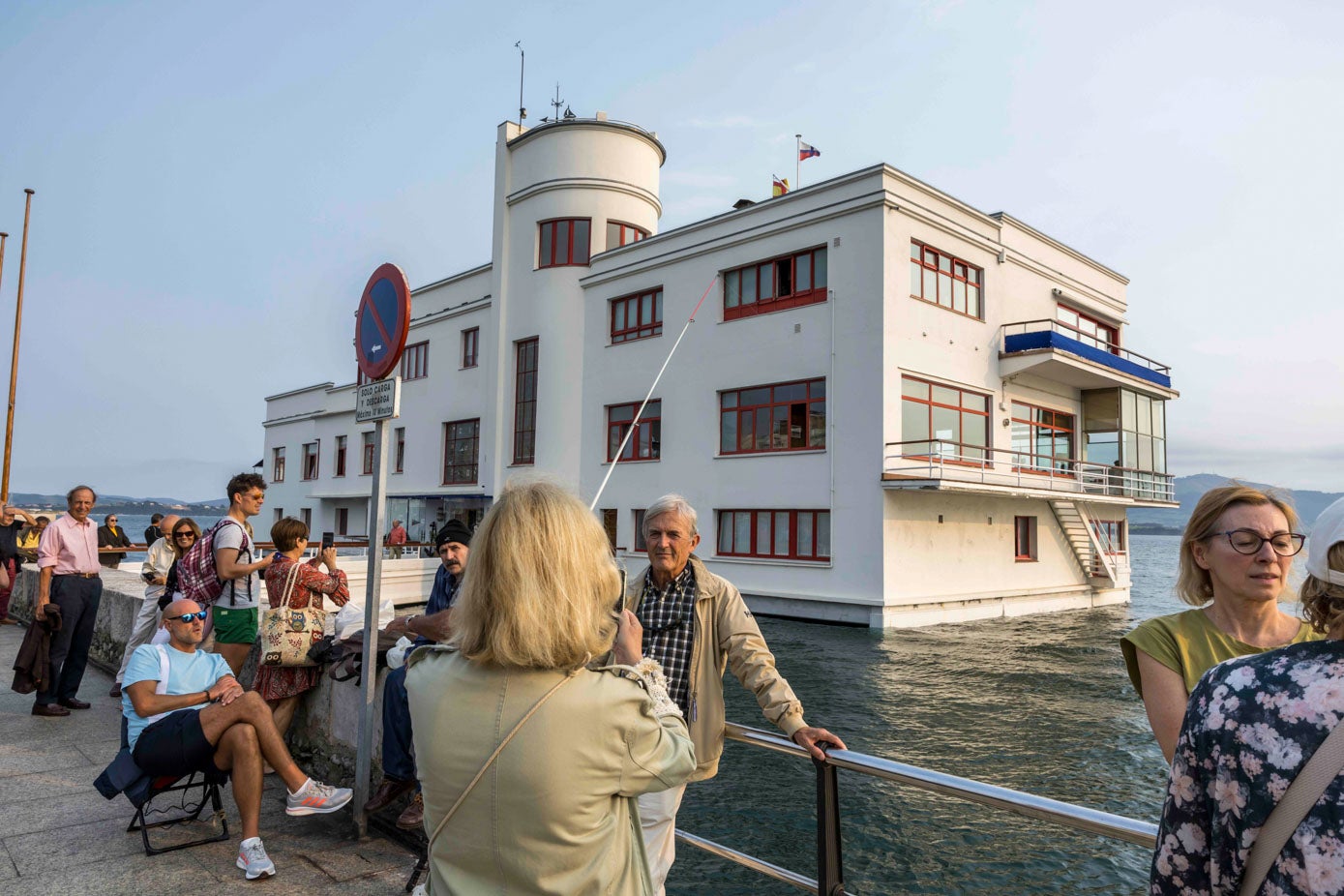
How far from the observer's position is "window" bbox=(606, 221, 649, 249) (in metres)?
27.5

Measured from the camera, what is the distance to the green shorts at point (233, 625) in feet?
17.6

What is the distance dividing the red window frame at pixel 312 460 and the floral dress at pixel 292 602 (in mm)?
38745

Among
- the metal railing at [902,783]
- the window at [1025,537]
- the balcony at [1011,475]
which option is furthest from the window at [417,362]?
the metal railing at [902,783]

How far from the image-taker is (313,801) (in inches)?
164

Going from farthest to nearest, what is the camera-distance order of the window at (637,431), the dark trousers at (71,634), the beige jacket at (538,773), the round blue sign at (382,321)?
the window at (637,431) < the dark trousers at (71,634) < the round blue sign at (382,321) < the beige jacket at (538,773)

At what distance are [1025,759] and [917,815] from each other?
2593 millimetres

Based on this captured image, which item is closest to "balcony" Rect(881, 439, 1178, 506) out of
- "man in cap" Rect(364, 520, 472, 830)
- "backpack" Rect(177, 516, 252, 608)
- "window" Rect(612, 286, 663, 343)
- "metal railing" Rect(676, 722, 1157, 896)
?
"window" Rect(612, 286, 663, 343)

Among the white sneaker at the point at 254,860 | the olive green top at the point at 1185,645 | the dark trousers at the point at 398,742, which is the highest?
the olive green top at the point at 1185,645

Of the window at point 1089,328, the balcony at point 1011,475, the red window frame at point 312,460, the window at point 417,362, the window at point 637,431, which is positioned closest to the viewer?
the balcony at point 1011,475

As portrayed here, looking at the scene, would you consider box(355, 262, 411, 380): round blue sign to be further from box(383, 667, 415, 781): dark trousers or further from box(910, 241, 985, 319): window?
box(910, 241, 985, 319): window

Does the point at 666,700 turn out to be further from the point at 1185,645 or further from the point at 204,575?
the point at 204,575

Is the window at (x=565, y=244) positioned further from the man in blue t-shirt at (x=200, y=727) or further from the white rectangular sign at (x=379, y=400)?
the man in blue t-shirt at (x=200, y=727)

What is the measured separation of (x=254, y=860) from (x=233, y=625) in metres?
2.10

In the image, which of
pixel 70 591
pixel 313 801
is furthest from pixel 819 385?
pixel 313 801
